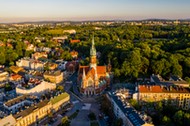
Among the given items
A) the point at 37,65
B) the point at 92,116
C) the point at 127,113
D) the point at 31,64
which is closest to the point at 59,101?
the point at 92,116

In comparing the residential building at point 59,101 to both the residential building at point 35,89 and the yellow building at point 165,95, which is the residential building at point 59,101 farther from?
the yellow building at point 165,95

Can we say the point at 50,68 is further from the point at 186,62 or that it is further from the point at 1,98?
the point at 186,62

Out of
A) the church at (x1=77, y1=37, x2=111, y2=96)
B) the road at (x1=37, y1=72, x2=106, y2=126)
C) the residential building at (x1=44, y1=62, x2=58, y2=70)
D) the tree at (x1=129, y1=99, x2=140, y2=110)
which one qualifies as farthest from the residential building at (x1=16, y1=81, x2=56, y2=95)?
the tree at (x1=129, y1=99, x2=140, y2=110)

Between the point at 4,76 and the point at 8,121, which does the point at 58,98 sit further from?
the point at 4,76

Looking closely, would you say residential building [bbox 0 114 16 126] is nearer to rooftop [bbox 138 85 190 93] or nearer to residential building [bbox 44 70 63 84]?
rooftop [bbox 138 85 190 93]

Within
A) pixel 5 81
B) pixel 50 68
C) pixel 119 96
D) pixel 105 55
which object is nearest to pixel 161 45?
pixel 105 55
